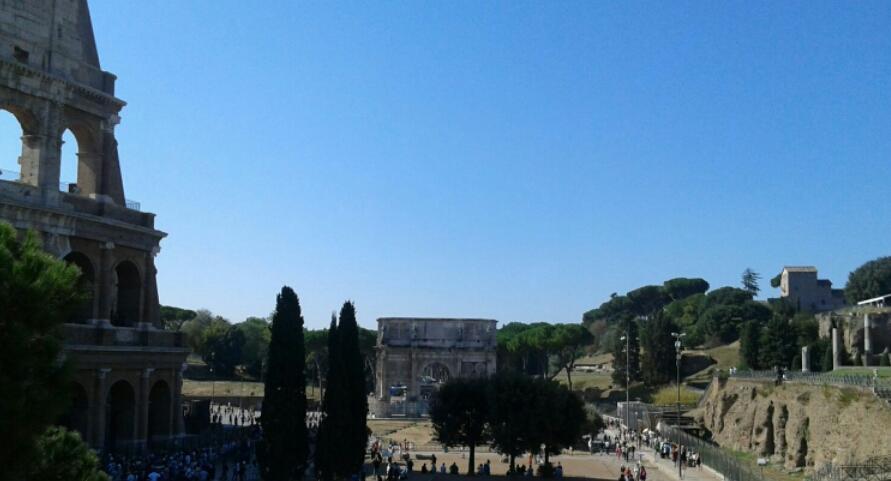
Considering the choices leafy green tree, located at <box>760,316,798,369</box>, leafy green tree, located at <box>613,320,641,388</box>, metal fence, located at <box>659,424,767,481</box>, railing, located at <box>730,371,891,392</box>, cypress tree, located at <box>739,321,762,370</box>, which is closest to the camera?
metal fence, located at <box>659,424,767,481</box>

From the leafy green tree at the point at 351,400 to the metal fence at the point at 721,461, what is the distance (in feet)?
53.2

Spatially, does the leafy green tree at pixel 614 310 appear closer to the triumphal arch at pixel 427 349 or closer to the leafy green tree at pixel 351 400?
the triumphal arch at pixel 427 349

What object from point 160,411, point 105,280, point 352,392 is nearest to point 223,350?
point 160,411

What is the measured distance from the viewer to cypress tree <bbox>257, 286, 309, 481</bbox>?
105 ft

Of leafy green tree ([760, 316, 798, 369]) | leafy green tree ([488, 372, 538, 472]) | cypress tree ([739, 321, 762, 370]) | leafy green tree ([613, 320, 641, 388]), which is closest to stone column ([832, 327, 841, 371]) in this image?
leafy green tree ([760, 316, 798, 369])

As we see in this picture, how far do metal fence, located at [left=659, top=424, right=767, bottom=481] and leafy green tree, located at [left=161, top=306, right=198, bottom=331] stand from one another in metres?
68.3

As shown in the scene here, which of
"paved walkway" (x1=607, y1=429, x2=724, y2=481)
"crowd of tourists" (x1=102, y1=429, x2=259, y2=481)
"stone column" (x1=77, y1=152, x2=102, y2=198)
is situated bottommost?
"paved walkway" (x1=607, y1=429, x2=724, y2=481)

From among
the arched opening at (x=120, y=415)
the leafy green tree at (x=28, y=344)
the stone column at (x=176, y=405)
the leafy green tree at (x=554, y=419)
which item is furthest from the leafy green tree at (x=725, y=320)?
the leafy green tree at (x=28, y=344)

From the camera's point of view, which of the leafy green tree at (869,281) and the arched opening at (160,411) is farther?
the leafy green tree at (869,281)

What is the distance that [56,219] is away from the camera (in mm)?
32062

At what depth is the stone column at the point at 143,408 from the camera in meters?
35.4

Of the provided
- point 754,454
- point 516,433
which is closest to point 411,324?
point 754,454

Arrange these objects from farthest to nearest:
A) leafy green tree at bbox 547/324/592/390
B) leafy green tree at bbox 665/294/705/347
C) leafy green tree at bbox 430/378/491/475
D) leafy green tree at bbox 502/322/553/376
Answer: leafy green tree at bbox 665/294/705/347, leafy green tree at bbox 502/322/553/376, leafy green tree at bbox 547/324/592/390, leafy green tree at bbox 430/378/491/475

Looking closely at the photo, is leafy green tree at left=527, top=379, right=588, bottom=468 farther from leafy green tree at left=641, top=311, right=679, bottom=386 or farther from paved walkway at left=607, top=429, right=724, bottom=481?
leafy green tree at left=641, top=311, right=679, bottom=386
